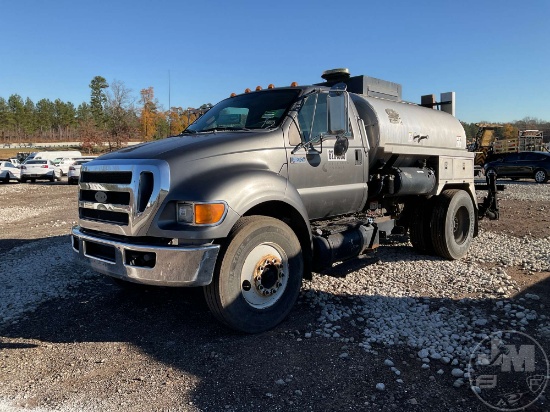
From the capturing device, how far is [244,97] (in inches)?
214

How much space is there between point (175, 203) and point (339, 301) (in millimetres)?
2294

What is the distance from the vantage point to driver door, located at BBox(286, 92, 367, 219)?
468 cm

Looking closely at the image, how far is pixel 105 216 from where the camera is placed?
413cm

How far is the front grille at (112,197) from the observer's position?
3861mm

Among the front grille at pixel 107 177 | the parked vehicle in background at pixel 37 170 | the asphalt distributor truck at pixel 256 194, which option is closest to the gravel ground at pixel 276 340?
the asphalt distributor truck at pixel 256 194

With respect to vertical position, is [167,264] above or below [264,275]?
above

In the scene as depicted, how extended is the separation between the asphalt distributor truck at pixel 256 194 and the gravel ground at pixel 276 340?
455 millimetres

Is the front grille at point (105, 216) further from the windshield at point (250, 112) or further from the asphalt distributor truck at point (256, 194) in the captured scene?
the windshield at point (250, 112)

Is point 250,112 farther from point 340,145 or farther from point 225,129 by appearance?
point 340,145

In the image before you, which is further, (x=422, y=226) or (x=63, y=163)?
(x=63, y=163)

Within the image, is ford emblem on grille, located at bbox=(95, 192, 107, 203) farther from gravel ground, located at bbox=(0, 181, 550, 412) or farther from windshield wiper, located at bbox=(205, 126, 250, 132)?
windshield wiper, located at bbox=(205, 126, 250, 132)

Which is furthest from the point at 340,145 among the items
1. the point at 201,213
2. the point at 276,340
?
the point at 276,340

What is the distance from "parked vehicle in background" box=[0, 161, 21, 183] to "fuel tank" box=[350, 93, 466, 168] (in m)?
27.1

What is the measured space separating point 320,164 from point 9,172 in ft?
90.9
